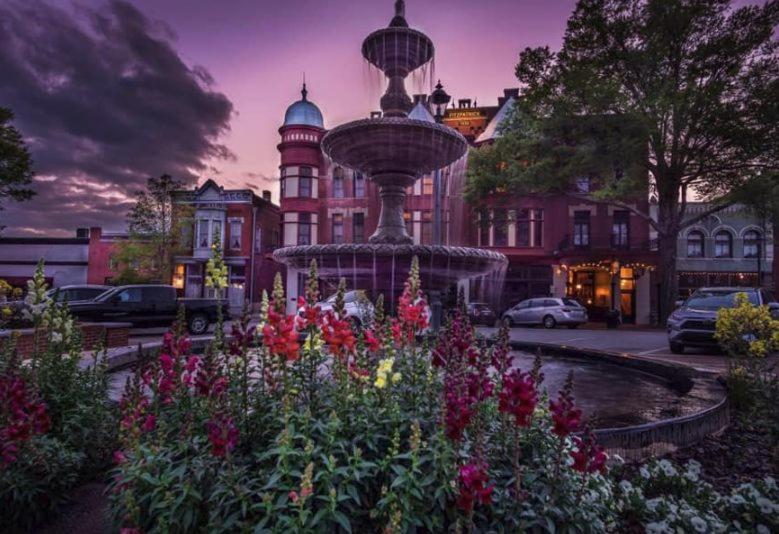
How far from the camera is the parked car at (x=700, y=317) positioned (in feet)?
39.0

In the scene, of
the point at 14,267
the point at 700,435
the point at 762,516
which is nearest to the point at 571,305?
the point at 700,435

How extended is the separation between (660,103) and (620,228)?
44.3 ft

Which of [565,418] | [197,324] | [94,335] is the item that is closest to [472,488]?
[565,418]

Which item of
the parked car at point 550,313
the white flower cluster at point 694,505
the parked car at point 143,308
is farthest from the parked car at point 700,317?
the parked car at point 143,308

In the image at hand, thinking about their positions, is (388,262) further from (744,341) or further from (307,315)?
(307,315)

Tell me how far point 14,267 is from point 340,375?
54.5 m

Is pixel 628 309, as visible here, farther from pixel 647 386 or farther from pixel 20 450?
pixel 20 450

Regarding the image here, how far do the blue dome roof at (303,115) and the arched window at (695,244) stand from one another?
30629 millimetres

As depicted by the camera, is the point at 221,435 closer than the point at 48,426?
Yes

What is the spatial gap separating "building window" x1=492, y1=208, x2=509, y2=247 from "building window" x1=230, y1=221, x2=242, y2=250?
20339 millimetres

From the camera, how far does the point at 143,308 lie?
57.1ft

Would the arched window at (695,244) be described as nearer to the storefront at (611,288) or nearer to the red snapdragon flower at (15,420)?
the storefront at (611,288)

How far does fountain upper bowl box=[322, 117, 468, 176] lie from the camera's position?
908 centimetres

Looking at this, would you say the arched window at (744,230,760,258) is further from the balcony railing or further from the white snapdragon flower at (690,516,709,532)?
the white snapdragon flower at (690,516,709,532)
